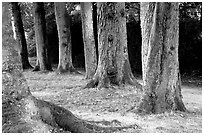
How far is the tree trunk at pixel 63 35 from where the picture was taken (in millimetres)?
16047

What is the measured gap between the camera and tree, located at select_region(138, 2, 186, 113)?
7.23m

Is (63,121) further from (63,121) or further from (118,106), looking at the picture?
(118,106)

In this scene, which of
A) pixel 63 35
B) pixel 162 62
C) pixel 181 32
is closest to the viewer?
pixel 162 62

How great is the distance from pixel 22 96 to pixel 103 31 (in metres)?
6.15

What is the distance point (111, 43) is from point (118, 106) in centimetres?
292

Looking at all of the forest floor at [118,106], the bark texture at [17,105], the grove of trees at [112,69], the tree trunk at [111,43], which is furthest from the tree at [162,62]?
the tree trunk at [111,43]

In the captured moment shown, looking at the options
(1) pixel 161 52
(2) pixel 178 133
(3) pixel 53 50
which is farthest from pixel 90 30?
(3) pixel 53 50

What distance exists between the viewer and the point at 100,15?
11.0 meters

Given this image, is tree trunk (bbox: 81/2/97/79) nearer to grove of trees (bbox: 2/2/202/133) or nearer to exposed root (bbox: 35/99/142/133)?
grove of trees (bbox: 2/2/202/133)

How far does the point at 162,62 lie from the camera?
7312mm

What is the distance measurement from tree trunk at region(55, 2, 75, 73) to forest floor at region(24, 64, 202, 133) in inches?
97.0

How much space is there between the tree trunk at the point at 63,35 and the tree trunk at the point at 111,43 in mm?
5274

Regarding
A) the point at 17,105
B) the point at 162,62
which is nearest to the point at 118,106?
the point at 162,62

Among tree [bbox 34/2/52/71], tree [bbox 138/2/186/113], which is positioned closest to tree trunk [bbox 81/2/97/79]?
tree [bbox 34/2/52/71]
